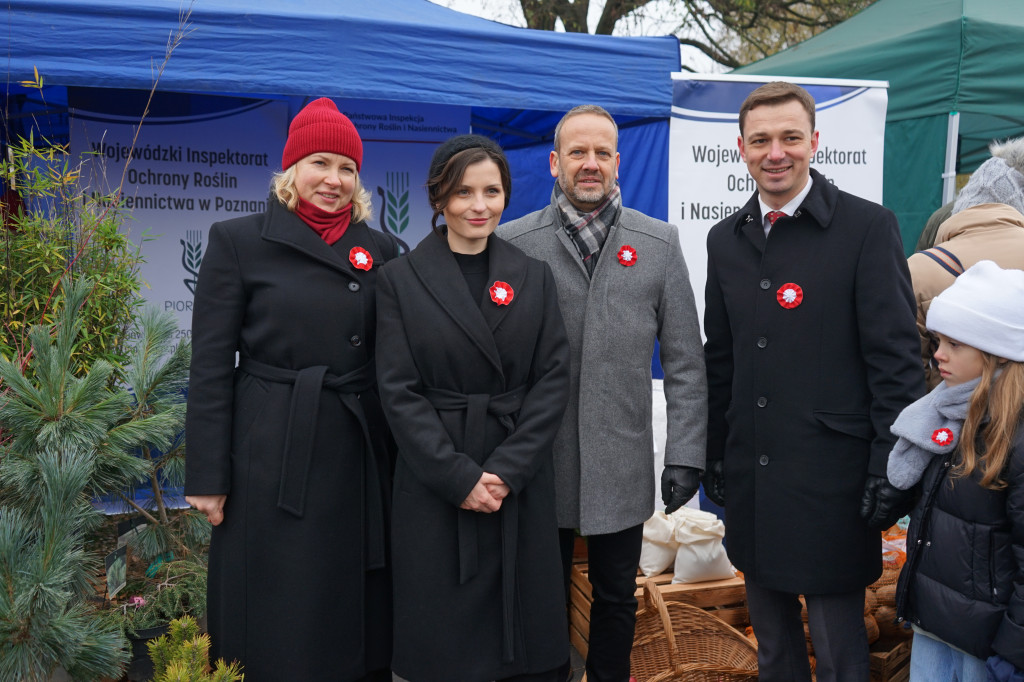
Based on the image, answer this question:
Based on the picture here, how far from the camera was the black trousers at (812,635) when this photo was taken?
2.31 m

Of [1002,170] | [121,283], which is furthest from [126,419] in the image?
[1002,170]

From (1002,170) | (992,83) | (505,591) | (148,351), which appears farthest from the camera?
(992,83)

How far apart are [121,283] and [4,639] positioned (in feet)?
5.35

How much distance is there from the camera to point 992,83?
486 centimetres

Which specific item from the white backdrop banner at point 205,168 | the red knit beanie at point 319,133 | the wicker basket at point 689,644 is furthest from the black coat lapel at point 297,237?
the white backdrop banner at point 205,168

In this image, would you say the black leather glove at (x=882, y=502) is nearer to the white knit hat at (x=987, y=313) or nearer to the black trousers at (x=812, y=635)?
the black trousers at (x=812, y=635)

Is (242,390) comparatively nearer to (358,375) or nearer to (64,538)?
(358,375)

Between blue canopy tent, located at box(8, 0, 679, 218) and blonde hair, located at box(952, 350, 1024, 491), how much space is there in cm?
260

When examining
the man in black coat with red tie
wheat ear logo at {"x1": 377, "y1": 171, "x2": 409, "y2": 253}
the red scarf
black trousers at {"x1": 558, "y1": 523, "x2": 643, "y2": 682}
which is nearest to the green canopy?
wheat ear logo at {"x1": 377, "y1": 171, "x2": 409, "y2": 253}

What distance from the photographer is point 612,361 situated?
244cm

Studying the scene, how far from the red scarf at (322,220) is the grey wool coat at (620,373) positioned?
60 cm

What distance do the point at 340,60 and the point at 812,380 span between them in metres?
2.66

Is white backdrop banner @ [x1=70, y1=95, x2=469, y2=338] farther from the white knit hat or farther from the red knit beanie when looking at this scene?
the white knit hat

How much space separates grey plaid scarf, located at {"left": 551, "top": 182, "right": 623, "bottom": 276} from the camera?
8.13 feet
